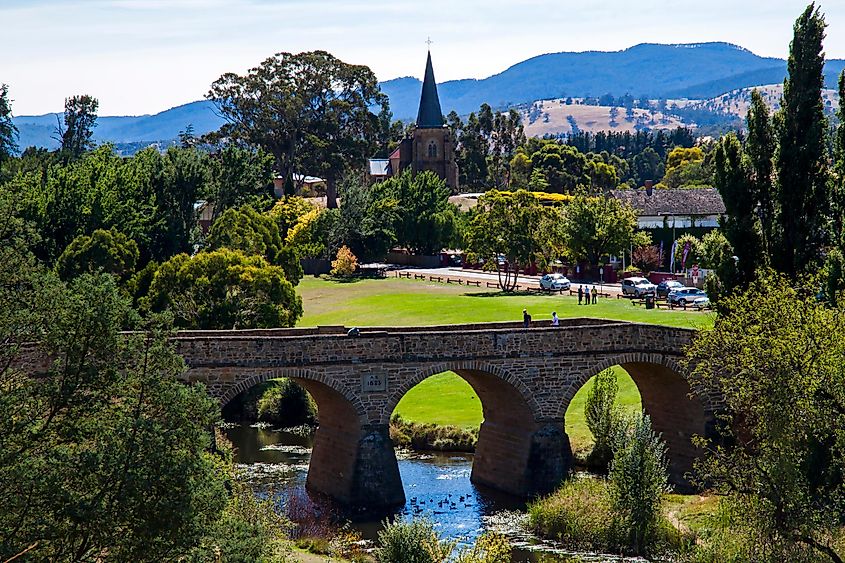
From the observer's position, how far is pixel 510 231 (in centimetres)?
9800

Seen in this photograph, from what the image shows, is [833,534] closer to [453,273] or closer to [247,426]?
[247,426]

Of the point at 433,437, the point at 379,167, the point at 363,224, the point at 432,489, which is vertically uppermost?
the point at 379,167

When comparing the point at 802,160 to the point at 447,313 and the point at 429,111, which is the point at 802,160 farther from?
the point at 429,111

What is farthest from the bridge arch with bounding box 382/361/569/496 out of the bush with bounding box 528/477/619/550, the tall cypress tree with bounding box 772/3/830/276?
the tall cypress tree with bounding box 772/3/830/276

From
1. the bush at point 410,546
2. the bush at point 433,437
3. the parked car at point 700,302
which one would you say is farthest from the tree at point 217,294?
the bush at point 410,546

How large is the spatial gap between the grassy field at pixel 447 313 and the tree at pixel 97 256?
15.9m

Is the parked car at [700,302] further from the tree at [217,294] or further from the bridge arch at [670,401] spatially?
the tree at [217,294]

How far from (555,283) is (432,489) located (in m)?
43.9

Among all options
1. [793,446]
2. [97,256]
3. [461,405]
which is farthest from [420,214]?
[793,446]

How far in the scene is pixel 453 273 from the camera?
114m

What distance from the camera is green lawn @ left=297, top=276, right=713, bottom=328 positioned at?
249 feet

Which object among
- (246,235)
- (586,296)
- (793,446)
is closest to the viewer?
(793,446)

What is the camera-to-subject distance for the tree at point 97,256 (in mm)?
66438

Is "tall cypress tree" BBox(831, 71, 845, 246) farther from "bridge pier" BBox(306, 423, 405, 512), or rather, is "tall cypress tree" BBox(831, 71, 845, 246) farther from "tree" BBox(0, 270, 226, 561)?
"tree" BBox(0, 270, 226, 561)
